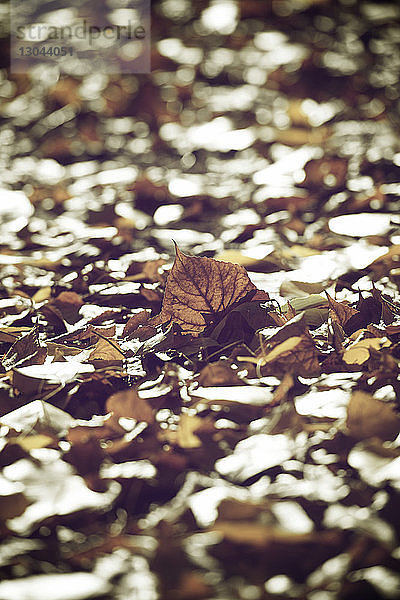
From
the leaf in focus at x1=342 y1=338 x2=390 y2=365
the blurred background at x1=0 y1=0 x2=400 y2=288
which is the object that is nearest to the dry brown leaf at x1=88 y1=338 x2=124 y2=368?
the leaf in focus at x1=342 y1=338 x2=390 y2=365

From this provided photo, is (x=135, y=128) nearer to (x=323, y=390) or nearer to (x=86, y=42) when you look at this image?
(x=86, y=42)

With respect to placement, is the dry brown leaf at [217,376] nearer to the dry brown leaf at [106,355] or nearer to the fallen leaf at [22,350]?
the dry brown leaf at [106,355]

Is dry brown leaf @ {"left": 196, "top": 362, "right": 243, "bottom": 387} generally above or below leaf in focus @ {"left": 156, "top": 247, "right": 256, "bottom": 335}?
below

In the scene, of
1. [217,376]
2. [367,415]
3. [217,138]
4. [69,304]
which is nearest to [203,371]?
[217,376]

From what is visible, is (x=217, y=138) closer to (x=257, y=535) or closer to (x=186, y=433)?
(x=186, y=433)

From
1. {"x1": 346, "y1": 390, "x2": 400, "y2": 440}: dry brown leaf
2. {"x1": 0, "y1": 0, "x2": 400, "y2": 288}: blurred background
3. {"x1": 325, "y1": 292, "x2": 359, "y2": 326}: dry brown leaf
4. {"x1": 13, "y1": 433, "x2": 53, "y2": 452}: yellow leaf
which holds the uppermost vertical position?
{"x1": 346, "y1": 390, "x2": 400, "y2": 440}: dry brown leaf

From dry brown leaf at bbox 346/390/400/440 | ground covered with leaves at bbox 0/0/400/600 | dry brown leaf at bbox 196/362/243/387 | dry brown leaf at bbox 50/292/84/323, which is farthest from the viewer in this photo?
dry brown leaf at bbox 50/292/84/323

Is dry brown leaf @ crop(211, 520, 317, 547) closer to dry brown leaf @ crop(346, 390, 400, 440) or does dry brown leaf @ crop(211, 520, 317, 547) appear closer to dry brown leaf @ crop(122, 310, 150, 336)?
dry brown leaf @ crop(346, 390, 400, 440)

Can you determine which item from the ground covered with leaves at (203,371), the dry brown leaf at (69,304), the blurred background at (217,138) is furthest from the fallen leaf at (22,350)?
the blurred background at (217,138)
